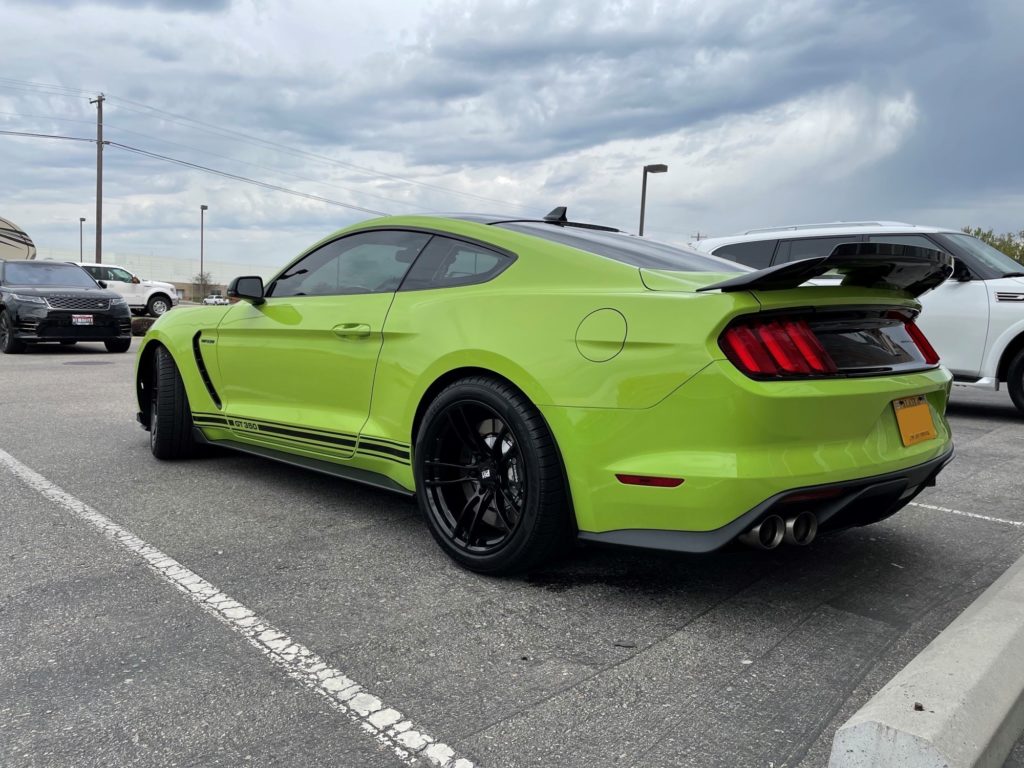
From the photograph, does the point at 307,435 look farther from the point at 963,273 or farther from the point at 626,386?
the point at 963,273

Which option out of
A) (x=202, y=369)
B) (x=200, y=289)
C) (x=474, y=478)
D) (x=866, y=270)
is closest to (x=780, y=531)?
(x=866, y=270)

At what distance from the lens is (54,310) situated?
12.7 meters

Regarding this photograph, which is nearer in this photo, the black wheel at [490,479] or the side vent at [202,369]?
the black wheel at [490,479]

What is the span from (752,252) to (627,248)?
5781mm

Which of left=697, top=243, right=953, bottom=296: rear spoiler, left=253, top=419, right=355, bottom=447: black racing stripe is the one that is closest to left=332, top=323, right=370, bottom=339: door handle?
left=253, top=419, right=355, bottom=447: black racing stripe

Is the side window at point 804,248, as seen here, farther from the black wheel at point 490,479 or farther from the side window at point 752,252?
the black wheel at point 490,479

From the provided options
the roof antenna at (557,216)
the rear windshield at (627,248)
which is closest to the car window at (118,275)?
the roof antenna at (557,216)

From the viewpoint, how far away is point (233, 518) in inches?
150

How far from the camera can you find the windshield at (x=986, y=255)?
7504mm

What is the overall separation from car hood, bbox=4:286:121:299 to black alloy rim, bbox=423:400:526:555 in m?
11.9

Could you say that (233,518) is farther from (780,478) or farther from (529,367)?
(780,478)

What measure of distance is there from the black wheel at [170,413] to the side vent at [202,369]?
26 centimetres

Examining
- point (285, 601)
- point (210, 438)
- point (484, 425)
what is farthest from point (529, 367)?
point (210, 438)

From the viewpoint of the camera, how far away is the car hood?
12.9 meters
